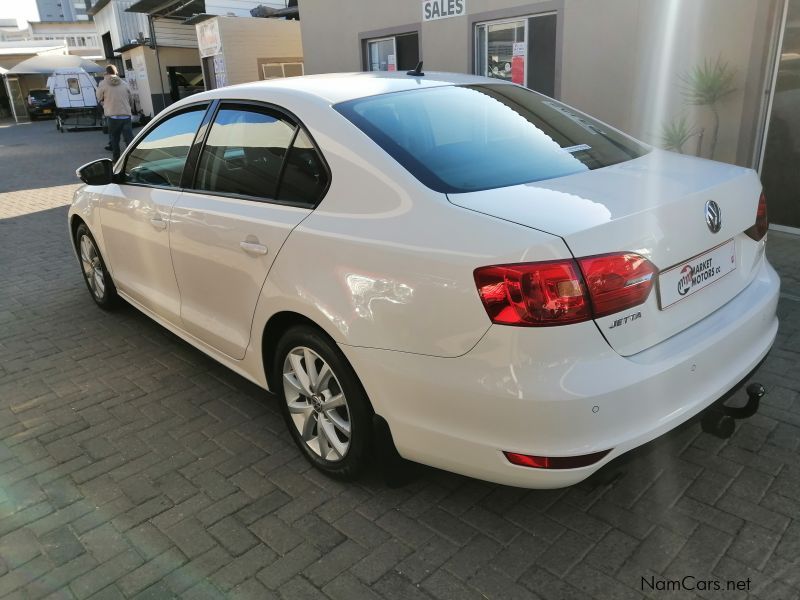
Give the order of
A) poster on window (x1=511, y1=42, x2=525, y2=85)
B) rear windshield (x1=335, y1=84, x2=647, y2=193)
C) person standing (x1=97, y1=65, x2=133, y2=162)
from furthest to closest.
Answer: person standing (x1=97, y1=65, x2=133, y2=162)
poster on window (x1=511, y1=42, x2=525, y2=85)
rear windshield (x1=335, y1=84, x2=647, y2=193)

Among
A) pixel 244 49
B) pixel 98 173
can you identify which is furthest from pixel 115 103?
pixel 98 173

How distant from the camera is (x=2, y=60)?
51.6 meters

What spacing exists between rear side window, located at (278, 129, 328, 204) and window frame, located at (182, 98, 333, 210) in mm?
14

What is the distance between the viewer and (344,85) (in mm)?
3135

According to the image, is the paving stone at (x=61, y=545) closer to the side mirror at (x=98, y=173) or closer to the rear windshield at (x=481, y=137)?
the rear windshield at (x=481, y=137)

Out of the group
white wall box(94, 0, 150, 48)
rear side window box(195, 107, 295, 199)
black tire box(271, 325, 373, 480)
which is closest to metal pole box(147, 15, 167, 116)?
white wall box(94, 0, 150, 48)

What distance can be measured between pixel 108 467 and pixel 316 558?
1.28 m

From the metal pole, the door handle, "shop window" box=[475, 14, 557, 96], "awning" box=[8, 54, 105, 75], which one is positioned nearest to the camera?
the door handle

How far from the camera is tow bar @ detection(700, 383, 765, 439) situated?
266cm

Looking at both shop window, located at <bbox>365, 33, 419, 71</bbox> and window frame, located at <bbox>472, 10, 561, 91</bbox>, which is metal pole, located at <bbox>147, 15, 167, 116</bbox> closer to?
shop window, located at <bbox>365, 33, 419, 71</bbox>

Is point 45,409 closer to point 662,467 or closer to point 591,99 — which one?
point 662,467

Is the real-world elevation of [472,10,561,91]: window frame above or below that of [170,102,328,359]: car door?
above

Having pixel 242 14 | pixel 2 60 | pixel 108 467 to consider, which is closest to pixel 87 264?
pixel 108 467

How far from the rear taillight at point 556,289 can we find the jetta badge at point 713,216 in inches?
20.0
